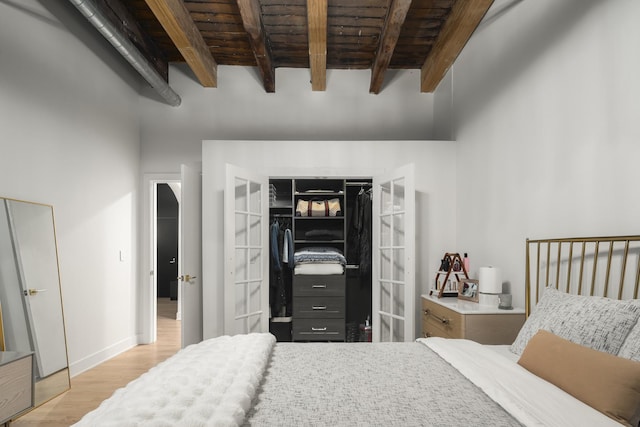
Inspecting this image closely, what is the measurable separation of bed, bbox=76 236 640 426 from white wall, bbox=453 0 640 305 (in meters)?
0.36

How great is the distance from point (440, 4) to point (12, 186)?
12.0 feet

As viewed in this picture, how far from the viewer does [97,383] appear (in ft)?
11.8

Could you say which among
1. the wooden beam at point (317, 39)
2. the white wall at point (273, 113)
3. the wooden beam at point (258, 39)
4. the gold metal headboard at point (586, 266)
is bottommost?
the gold metal headboard at point (586, 266)

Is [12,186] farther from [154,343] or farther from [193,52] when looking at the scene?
[154,343]

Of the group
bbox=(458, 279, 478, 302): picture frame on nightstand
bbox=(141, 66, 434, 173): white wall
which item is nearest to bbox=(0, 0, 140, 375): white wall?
bbox=(141, 66, 434, 173): white wall

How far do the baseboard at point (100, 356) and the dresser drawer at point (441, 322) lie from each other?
9.99 feet

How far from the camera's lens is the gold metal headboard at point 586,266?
6.48 ft

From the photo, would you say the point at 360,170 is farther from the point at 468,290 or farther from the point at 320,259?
the point at 468,290

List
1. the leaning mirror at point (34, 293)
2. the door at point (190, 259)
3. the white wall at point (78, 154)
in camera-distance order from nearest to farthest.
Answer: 1. the leaning mirror at point (34, 293)
2. the white wall at point (78, 154)
3. the door at point (190, 259)

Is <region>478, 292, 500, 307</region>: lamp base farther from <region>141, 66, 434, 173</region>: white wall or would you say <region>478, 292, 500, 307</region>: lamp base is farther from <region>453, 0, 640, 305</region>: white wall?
<region>141, 66, 434, 173</region>: white wall

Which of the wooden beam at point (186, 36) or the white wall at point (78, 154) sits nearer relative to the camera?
the white wall at point (78, 154)

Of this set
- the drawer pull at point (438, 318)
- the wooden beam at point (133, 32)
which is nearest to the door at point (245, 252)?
the wooden beam at point (133, 32)

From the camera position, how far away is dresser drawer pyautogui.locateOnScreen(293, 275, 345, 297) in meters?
5.16

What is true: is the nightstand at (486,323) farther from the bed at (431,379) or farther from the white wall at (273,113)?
the white wall at (273,113)
